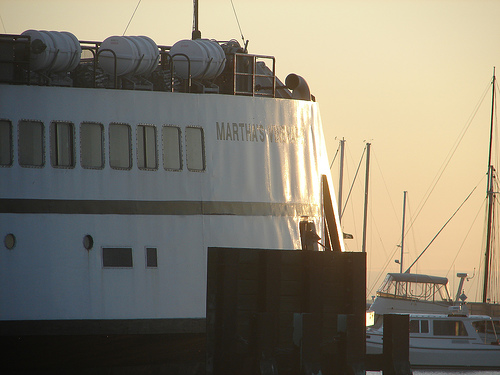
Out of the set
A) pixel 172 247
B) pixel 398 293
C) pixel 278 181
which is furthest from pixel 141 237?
pixel 398 293

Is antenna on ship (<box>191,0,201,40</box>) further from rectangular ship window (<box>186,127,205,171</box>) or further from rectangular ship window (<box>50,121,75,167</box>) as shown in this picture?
rectangular ship window (<box>50,121,75,167</box>)

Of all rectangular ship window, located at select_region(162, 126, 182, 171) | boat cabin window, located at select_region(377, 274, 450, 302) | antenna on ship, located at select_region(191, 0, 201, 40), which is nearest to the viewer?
rectangular ship window, located at select_region(162, 126, 182, 171)

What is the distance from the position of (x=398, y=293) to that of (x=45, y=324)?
1877 inches

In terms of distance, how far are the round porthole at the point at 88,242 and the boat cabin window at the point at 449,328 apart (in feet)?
95.2

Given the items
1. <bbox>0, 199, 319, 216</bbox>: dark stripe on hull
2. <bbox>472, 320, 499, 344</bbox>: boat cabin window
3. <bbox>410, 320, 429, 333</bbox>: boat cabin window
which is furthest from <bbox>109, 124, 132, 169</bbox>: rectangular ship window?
<bbox>472, 320, 499, 344</bbox>: boat cabin window

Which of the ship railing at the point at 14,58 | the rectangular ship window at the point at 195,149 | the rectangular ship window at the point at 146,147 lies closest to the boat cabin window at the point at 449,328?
the rectangular ship window at the point at 195,149

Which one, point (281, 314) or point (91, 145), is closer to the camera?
point (281, 314)

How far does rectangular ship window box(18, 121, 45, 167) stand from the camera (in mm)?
21219

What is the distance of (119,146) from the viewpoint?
72.5 ft

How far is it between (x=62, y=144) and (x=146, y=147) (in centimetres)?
205

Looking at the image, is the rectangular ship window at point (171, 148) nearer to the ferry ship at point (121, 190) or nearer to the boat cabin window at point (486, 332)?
the ferry ship at point (121, 190)

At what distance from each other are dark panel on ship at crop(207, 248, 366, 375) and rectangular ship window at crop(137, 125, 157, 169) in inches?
189

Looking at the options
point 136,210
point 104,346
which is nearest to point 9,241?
point 136,210

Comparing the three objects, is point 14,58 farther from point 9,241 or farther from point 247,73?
point 247,73
